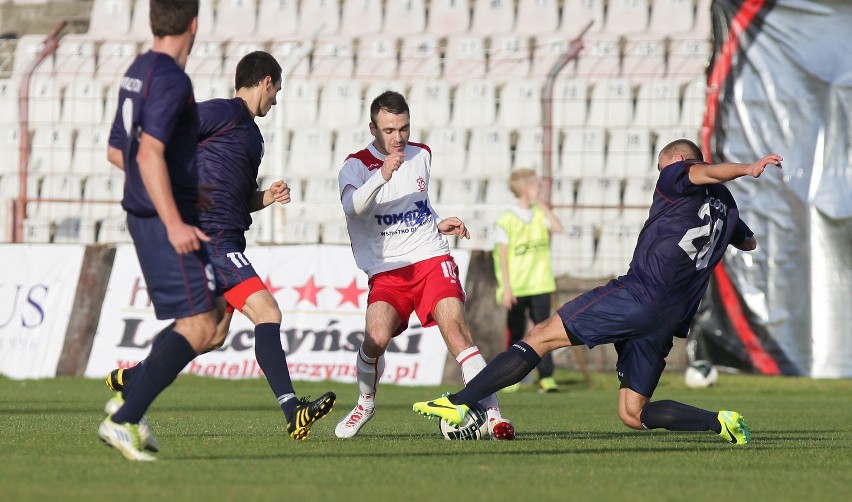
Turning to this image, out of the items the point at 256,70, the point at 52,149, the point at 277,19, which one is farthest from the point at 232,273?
the point at 277,19

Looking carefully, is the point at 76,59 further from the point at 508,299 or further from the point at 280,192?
the point at 280,192

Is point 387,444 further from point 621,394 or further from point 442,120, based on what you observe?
point 442,120

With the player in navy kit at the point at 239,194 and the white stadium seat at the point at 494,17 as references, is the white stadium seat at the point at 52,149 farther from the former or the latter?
the player in navy kit at the point at 239,194

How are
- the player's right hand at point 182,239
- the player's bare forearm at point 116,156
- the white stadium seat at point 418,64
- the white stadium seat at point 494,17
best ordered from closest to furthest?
1. the player's right hand at point 182,239
2. the player's bare forearm at point 116,156
3. the white stadium seat at point 418,64
4. the white stadium seat at point 494,17

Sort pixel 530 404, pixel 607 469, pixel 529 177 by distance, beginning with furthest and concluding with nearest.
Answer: pixel 529 177
pixel 530 404
pixel 607 469

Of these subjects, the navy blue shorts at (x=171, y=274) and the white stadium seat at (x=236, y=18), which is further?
the white stadium seat at (x=236, y=18)

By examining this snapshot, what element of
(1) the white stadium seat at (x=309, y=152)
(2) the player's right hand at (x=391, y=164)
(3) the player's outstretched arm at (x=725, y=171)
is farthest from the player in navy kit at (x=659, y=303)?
(1) the white stadium seat at (x=309, y=152)

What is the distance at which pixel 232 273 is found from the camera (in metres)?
7.57

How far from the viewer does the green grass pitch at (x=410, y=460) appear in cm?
504

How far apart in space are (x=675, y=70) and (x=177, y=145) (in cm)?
1263

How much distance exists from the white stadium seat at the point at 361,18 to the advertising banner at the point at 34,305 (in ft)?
24.9

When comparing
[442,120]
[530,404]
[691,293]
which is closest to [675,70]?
[442,120]

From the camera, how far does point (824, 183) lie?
1503 cm

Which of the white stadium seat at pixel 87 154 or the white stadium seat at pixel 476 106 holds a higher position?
the white stadium seat at pixel 476 106
